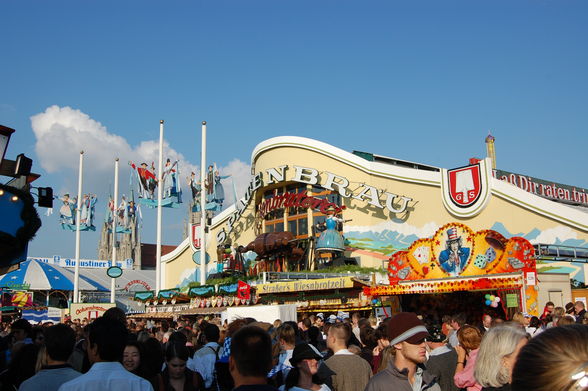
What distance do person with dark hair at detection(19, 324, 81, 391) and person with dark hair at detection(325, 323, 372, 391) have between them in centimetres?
269

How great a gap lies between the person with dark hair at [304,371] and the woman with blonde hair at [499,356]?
1605 millimetres

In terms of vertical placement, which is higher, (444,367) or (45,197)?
(45,197)

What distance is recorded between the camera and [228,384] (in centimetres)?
601

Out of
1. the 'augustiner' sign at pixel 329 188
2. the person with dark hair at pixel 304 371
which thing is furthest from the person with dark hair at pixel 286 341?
the 'augustiner' sign at pixel 329 188

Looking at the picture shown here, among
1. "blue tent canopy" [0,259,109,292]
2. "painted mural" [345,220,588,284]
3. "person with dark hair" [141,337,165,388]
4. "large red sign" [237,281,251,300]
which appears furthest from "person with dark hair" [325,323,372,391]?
"blue tent canopy" [0,259,109,292]

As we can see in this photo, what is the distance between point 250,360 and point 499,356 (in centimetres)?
171

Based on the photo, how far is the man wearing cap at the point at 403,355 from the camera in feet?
15.1

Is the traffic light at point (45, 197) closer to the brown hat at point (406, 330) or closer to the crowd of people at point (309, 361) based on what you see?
the crowd of people at point (309, 361)

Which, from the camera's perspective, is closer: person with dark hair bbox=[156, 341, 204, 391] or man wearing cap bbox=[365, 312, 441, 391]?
man wearing cap bbox=[365, 312, 441, 391]

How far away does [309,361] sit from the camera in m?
5.24

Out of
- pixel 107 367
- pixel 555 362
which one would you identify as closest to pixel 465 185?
pixel 107 367

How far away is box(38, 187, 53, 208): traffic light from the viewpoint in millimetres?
15688

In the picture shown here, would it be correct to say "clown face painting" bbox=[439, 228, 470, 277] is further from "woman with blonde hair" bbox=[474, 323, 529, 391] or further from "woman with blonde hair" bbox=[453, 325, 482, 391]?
"woman with blonde hair" bbox=[474, 323, 529, 391]

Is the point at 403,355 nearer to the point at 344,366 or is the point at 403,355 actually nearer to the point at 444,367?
the point at 344,366
